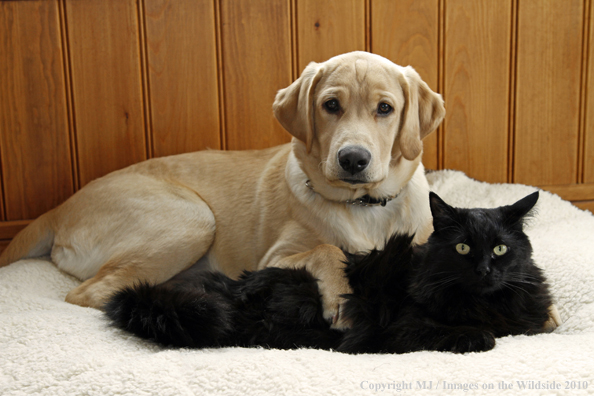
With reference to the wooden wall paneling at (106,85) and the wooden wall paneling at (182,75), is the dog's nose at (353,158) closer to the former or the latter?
the wooden wall paneling at (182,75)

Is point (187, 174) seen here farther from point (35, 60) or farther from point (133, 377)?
point (133, 377)

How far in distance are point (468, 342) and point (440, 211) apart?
0.38 metres

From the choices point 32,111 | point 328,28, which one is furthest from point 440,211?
point 32,111

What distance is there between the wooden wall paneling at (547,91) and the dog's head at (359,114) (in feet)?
3.72

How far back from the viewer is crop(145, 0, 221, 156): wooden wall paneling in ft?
8.39

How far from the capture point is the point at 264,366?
1124 millimetres

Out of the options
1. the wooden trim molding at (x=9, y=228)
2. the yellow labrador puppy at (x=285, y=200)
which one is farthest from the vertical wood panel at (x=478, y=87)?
the wooden trim molding at (x=9, y=228)

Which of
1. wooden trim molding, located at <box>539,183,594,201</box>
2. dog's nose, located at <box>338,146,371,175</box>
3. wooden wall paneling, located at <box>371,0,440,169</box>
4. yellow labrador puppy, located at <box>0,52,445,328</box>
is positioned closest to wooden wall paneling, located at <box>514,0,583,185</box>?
wooden trim molding, located at <box>539,183,594,201</box>

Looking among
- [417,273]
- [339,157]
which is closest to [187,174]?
[339,157]

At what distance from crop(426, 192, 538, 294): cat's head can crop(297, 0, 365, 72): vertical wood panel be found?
1543 mm

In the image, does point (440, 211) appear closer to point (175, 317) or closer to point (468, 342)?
point (468, 342)

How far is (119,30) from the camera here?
255cm

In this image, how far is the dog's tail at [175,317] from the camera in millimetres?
1341

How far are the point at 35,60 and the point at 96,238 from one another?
1122 millimetres
